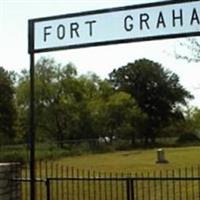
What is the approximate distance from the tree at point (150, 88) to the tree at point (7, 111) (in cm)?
2767

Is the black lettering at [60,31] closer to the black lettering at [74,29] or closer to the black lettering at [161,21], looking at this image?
the black lettering at [74,29]

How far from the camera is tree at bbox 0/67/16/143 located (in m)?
66.8

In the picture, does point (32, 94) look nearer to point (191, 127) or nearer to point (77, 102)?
point (77, 102)

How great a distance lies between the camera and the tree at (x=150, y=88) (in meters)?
93.9

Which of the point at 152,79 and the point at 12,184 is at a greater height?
the point at 152,79

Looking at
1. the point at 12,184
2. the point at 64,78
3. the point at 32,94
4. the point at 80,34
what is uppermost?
the point at 64,78

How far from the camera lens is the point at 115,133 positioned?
77.4m

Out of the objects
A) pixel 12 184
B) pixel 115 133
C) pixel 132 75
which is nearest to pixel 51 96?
pixel 115 133

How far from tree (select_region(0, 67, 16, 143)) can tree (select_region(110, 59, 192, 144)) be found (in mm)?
27665

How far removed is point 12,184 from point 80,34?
147 inches

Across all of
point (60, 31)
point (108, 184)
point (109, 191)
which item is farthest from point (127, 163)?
point (60, 31)

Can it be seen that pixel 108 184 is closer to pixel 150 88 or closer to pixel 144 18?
pixel 144 18

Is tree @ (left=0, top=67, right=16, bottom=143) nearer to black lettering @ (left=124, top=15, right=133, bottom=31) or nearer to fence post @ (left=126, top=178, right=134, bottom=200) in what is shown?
fence post @ (left=126, top=178, right=134, bottom=200)

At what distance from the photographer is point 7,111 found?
68125mm
